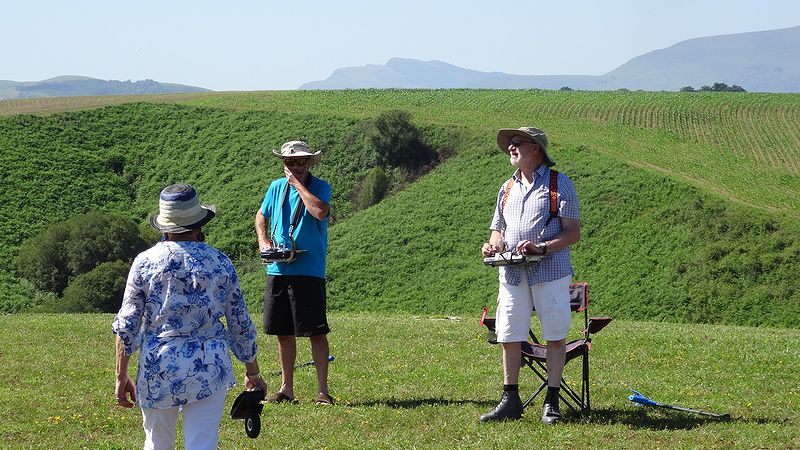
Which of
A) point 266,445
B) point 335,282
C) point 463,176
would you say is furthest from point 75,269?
point 266,445

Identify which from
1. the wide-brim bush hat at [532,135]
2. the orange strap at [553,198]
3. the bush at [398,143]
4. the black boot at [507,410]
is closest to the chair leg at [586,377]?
the black boot at [507,410]

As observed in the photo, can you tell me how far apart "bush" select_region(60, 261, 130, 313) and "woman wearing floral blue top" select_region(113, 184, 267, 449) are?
142 feet

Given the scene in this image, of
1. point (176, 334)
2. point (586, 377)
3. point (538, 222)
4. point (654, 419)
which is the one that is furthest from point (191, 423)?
point (654, 419)

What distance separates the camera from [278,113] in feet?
261

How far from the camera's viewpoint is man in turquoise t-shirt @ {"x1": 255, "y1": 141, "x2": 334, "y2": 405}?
9.38m

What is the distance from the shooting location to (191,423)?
5492mm

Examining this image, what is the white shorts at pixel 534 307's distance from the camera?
27.6 feet

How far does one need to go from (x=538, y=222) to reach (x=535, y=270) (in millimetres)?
421

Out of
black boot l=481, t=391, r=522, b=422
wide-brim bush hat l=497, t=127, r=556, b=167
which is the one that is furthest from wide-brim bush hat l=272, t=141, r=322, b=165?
black boot l=481, t=391, r=522, b=422

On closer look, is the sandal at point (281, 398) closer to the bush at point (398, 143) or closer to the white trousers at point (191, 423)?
the white trousers at point (191, 423)

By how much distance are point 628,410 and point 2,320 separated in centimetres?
1335

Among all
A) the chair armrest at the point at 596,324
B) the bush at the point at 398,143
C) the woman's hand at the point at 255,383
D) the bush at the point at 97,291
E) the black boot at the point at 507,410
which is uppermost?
the woman's hand at the point at 255,383

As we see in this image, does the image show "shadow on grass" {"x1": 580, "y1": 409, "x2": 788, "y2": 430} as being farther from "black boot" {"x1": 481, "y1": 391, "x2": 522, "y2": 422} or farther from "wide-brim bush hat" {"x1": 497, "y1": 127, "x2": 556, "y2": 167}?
"wide-brim bush hat" {"x1": 497, "y1": 127, "x2": 556, "y2": 167}

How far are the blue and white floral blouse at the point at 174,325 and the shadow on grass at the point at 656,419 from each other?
4105mm
